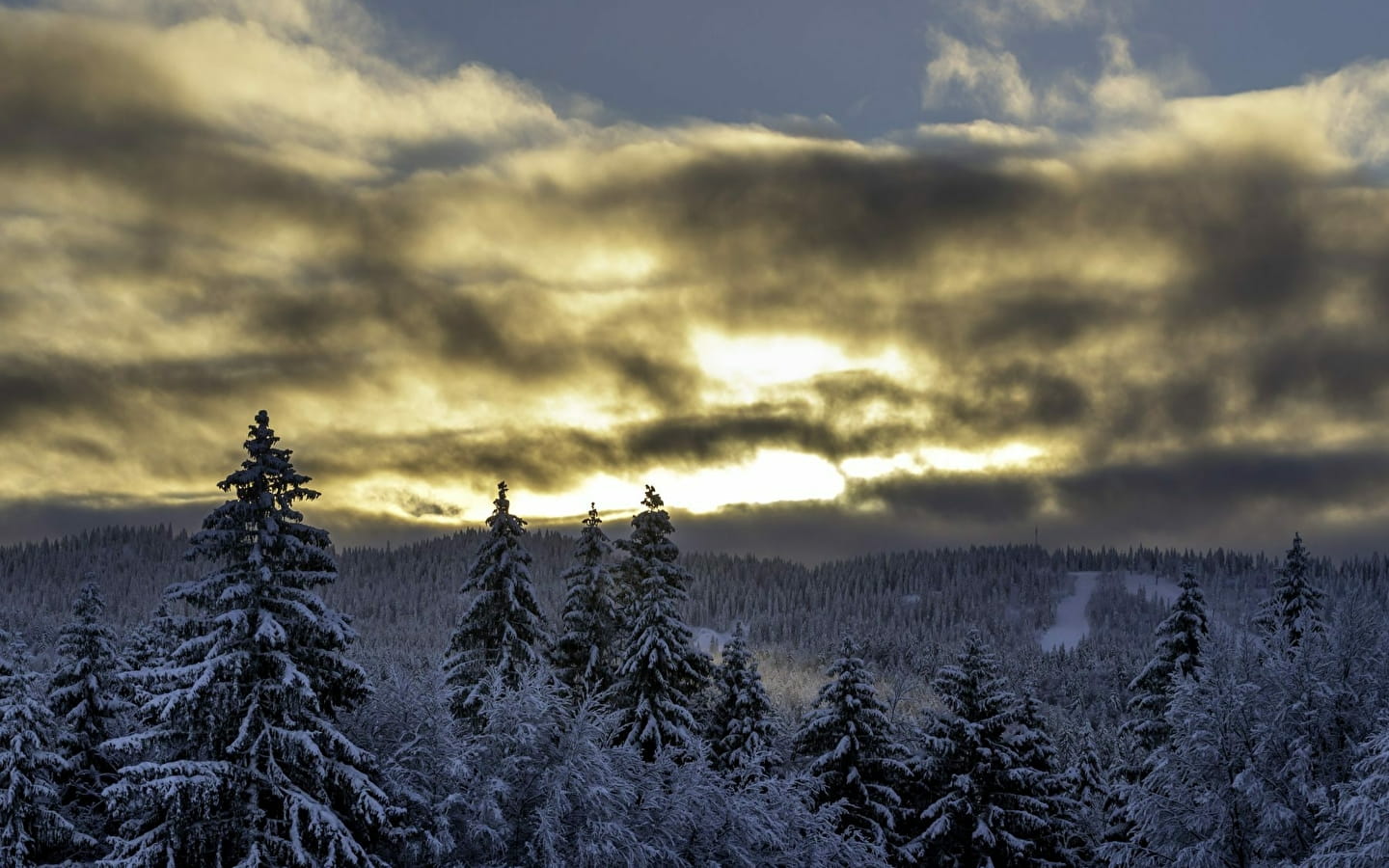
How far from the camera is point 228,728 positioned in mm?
22203

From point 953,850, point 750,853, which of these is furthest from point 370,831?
point 953,850

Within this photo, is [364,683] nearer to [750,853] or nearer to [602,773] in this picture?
[602,773]

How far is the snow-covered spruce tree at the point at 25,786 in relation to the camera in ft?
90.9

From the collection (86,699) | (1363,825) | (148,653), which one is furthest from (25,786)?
(1363,825)

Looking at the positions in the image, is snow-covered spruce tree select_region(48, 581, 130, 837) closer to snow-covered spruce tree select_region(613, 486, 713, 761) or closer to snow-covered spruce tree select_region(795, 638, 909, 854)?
snow-covered spruce tree select_region(613, 486, 713, 761)

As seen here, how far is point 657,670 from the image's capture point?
3959 cm

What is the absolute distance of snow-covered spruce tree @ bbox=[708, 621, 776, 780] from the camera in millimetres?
43500

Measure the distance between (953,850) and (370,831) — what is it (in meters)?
24.9

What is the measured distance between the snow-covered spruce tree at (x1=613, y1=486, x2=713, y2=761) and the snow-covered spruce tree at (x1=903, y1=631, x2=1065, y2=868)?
30.3ft

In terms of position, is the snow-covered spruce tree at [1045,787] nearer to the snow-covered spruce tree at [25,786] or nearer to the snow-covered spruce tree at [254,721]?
the snow-covered spruce tree at [254,721]

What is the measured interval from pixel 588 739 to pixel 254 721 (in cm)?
838

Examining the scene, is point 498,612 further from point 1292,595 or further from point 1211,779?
point 1292,595

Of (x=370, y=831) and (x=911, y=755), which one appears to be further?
(x=911, y=755)

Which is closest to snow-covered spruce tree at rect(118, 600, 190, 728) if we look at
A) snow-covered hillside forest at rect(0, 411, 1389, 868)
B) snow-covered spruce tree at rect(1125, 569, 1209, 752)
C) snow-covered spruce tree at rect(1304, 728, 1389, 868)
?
snow-covered hillside forest at rect(0, 411, 1389, 868)
